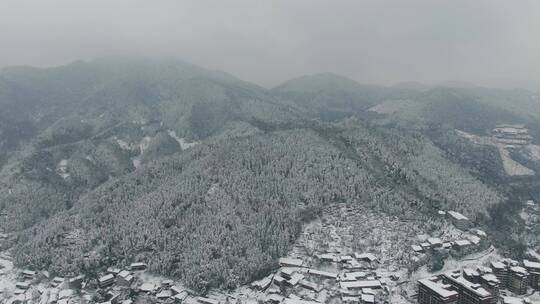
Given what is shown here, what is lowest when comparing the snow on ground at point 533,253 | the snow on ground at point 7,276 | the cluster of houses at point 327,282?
the snow on ground at point 7,276

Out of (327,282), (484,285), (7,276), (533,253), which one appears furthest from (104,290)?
(533,253)

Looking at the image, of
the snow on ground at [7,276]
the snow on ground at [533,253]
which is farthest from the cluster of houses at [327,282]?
the snow on ground at [7,276]

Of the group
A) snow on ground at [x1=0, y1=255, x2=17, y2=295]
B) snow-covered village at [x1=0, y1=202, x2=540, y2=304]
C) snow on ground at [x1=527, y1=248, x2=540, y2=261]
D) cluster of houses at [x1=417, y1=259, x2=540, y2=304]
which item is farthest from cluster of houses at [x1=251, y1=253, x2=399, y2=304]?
snow on ground at [x1=0, y1=255, x2=17, y2=295]

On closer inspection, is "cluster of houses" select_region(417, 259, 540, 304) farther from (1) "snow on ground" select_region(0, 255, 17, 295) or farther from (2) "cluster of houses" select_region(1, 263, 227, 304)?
(1) "snow on ground" select_region(0, 255, 17, 295)

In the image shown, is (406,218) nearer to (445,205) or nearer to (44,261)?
(445,205)

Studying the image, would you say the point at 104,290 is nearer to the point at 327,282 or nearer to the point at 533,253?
the point at 327,282

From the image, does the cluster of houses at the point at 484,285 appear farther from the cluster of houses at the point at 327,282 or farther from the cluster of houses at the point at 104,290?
the cluster of houses at the point at 104,290
